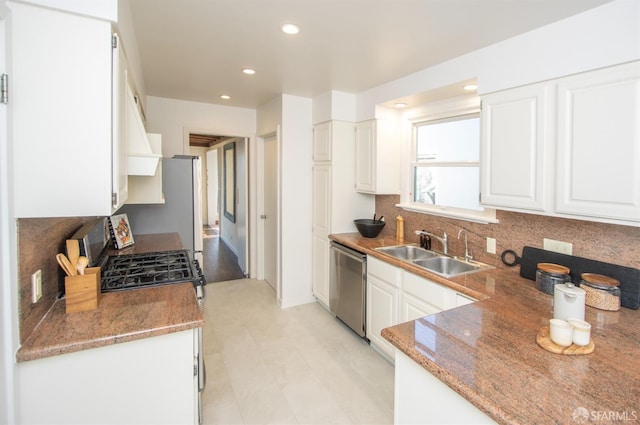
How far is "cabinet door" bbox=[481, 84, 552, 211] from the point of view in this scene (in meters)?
1.88

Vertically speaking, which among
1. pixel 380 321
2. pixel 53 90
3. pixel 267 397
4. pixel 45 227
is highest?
pixel 53 90

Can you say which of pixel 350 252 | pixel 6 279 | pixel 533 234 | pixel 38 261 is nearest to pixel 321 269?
pixel 350 252

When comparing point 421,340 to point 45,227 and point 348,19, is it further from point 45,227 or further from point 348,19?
point 348,19

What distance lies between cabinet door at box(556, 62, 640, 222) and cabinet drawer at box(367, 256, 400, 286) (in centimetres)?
117

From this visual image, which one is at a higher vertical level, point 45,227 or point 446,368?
point 45,227

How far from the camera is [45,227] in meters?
1.42

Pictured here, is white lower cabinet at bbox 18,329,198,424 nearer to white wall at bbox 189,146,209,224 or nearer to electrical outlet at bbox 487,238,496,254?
electrical outlet at bbox 487,238,496,254

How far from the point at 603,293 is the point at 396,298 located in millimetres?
1277

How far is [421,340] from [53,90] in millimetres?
1669

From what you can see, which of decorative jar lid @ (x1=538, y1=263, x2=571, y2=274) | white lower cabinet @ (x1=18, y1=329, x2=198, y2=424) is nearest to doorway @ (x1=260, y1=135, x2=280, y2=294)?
white lower cabinet @ (x1=18, y1=329, x2=198, y2=424)

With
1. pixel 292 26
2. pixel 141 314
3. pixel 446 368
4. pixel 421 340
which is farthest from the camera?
pixel 292 26

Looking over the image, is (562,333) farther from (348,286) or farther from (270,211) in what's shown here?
(270,211)

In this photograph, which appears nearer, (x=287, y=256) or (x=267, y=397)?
(x=267, y=397)

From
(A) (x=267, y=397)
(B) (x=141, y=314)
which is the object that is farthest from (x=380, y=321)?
(B) (x=141, y=314)
